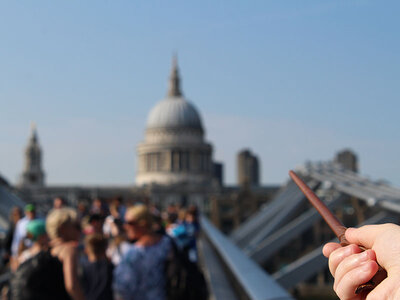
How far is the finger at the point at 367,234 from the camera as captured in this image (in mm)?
839

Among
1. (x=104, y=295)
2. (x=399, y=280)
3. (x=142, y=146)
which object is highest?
(x=142, y=146)

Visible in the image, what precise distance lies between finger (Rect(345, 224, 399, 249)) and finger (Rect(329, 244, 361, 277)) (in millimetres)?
11

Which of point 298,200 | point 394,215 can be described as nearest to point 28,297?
point 394,215

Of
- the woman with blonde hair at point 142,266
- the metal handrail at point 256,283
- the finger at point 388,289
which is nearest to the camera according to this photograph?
the finger at point 388,289

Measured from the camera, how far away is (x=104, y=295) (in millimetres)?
4402

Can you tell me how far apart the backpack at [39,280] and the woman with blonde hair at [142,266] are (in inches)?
20.5

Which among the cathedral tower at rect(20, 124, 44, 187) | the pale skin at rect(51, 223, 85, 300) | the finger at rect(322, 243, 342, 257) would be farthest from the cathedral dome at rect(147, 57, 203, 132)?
the finger at rect(322, 243, 342, 257)

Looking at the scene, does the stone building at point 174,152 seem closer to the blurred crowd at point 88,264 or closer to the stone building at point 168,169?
the stone building at point 168,169

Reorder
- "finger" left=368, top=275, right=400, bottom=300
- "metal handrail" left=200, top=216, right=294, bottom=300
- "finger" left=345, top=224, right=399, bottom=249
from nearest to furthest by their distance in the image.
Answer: "finger" left=368, top=275, right=400, bottom=300
"finger" left=345, top=224, right=399, bottom=249
"metal handrail" left=200, top=216, right=294, bottom=300

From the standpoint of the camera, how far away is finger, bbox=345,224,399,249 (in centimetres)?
84

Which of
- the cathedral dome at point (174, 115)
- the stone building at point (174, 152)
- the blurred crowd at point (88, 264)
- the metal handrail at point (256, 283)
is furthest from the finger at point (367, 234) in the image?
the cathedral dome at point (174, 115)

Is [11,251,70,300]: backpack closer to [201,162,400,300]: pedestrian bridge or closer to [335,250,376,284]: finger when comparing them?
[201,162,400,300]: pedestrian bridge

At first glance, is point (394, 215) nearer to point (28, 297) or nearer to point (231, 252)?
point (231, 252)

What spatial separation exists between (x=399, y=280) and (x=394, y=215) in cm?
594
